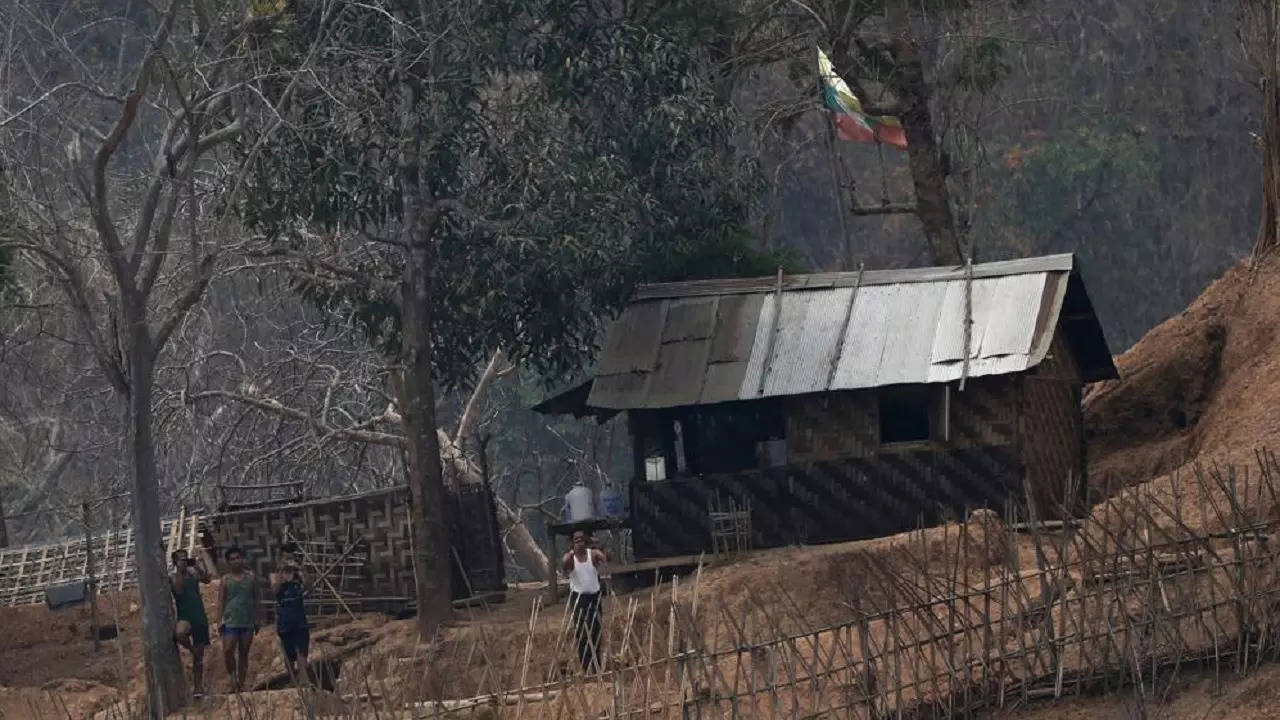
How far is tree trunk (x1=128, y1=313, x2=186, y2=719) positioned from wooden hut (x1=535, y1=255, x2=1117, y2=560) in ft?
14.0

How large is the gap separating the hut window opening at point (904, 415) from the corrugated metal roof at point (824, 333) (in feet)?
1.42

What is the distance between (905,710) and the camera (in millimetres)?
11617

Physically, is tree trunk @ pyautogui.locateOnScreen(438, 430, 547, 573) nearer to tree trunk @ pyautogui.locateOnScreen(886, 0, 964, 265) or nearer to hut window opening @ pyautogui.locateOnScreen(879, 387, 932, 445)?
hut window opening @ pyautogui.locateOnScreen(879, 387, 932, 445)

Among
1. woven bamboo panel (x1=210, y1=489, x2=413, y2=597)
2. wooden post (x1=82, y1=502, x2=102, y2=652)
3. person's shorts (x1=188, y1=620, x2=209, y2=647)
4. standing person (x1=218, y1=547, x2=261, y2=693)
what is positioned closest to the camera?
standing person (x1=218, y1=547, x2=261, y2=693)

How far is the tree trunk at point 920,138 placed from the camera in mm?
20562

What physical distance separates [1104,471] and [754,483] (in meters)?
4.54

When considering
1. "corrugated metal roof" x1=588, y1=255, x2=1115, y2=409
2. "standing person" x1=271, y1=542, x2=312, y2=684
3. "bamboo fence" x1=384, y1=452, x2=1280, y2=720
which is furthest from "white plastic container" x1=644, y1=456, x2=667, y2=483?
"bamboo fence" x1=384, y1=452, x2=1280, y2=720

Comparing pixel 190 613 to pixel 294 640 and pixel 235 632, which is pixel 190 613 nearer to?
pixel 235 632

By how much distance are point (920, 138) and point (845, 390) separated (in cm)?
430

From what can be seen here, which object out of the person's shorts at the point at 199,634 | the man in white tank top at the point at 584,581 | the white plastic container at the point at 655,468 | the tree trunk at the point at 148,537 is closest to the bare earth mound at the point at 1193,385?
the white plastic container at the point at 655,468

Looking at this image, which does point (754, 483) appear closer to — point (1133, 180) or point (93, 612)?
point (93, 612)

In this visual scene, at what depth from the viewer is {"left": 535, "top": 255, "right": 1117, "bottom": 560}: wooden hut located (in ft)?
56.9

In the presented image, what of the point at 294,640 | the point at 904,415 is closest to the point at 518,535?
the point at 904,415

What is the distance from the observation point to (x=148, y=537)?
50.8 ft
